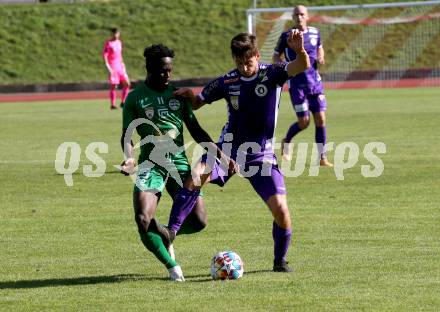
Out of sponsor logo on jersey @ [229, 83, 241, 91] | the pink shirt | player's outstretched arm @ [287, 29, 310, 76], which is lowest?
sponsor logo on jersey @ [229, 83, 241, 91]

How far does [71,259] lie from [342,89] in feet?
109

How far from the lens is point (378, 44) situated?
163 feet

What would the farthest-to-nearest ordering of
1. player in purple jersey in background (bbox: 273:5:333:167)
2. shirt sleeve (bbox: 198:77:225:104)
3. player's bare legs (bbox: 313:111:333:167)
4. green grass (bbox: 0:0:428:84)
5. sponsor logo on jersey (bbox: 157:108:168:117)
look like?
green grass (bbox: 0:0:428:84) → player's bare legs (bbox: 313:111:333:167) → player in purple jersey in background (bbox: 273:5:333:167) → shirt sleeve (bbox: 198:77:225:104) → sponsor logo on jersey (bbox: 157:108:168:117)

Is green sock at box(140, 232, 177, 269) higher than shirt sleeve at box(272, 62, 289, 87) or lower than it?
lower

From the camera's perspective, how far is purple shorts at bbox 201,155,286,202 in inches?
344

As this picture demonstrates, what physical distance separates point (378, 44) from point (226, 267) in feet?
139

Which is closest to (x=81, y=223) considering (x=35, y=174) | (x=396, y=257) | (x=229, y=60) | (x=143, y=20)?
(x=396, y=257)

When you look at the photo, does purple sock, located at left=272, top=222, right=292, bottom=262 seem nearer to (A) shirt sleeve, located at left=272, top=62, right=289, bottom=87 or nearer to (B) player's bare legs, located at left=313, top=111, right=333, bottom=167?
(A) shirt sleeve, located at left=272, top=62, right=289, bottom=87

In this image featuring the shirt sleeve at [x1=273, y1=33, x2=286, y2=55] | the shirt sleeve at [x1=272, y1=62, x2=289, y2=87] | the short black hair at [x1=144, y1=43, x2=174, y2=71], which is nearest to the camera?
the short black hair at [x1=144, y1=43, x2=174, y2=71]

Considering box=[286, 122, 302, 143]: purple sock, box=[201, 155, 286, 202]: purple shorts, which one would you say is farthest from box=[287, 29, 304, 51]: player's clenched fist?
box=[286, 122, 302, 143]: purple sock

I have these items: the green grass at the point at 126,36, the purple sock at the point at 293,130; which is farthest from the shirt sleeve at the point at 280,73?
the green grass at the point at 126,36

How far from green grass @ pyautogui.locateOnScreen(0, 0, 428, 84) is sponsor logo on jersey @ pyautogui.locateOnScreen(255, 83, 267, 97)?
129 ft

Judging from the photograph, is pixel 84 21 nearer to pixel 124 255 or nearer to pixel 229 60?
pixel 229 60

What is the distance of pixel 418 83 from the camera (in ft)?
142
